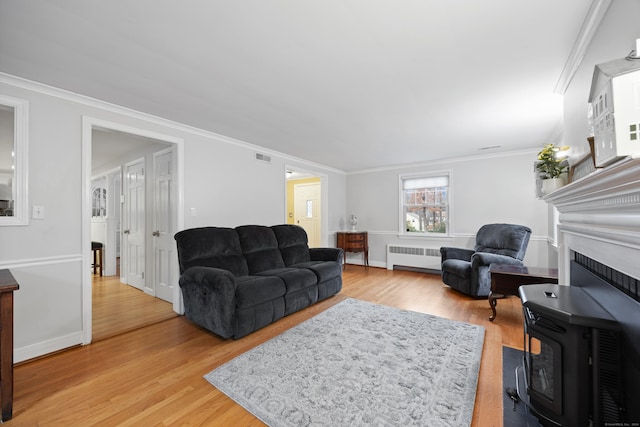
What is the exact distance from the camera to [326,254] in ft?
13.7

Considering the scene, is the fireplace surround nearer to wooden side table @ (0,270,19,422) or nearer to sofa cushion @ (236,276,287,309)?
sofa cushion @ (236,276,287,309)

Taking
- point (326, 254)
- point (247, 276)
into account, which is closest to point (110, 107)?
point (247, 276)

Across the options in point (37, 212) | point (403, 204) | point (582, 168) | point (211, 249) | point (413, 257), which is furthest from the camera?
point (403, 204)

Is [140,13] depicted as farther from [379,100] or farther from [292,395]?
[292,395]

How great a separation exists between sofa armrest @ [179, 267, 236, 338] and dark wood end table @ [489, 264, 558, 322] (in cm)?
286

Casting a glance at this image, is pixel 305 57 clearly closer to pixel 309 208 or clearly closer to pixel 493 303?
pixel 493 303

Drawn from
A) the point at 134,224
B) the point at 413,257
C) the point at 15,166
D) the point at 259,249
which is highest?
the point at 15,166

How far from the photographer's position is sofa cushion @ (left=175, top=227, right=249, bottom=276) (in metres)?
3.01

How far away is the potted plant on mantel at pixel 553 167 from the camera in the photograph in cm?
207

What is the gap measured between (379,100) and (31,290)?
353 centimetres

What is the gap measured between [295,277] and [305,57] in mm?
2291

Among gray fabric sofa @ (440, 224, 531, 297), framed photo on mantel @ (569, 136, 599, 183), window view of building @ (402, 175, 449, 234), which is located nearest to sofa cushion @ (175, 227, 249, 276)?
gray fabric sofa @ (440, 224, 531, 297)

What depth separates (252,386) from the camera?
1851mm

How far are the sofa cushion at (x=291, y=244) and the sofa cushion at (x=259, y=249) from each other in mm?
134
